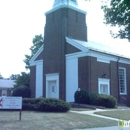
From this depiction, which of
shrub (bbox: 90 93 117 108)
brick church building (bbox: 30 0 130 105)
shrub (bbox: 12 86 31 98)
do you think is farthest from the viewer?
shrub (bbox: 12 86 31 98)

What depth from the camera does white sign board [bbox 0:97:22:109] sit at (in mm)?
13805

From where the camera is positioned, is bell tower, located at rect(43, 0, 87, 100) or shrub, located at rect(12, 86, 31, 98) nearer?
bell tower, located at rect(43, 0, 87, 100)

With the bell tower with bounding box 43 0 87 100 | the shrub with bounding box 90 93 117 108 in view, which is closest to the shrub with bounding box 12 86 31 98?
the bell tower with bounding box 43 0 87 100

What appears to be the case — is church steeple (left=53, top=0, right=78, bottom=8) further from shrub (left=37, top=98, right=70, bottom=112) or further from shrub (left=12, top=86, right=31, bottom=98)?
shrub (left=37, top=98, right=70, bottom=112)

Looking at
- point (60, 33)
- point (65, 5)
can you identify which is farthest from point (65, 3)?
point (60, 33)

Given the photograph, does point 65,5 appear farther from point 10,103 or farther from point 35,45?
point 35,45

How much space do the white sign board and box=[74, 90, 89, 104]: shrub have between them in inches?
451

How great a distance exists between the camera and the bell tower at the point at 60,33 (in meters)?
28.1

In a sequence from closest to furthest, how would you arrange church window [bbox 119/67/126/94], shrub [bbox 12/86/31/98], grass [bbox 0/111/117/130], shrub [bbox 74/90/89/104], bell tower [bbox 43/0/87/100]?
1. grass [bbox 0/111/117/130]
2. shrub [bbox 74/90/89/104]
3. bell tower [bbox 43/0/87/100]
4. church window [bbox 119/67/126/94]
5. shrub [bbox 12/86/31/98]

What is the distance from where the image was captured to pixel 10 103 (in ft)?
45.7

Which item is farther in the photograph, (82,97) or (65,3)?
(65,3)

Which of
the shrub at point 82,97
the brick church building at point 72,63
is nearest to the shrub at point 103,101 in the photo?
the shrub at point 82,97

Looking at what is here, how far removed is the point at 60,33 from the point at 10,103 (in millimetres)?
15959

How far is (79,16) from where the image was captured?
97.7 feet
